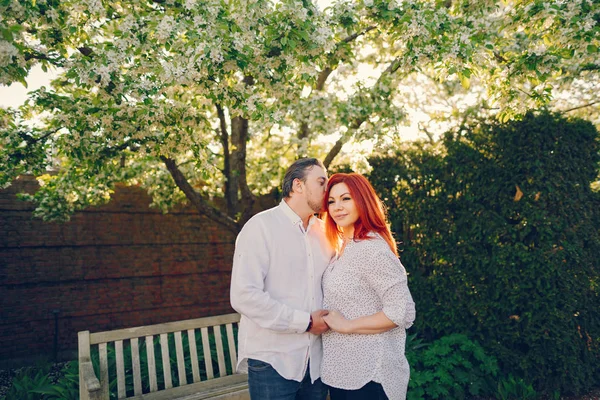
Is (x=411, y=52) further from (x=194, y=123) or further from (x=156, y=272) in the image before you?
(x=156, y=272)

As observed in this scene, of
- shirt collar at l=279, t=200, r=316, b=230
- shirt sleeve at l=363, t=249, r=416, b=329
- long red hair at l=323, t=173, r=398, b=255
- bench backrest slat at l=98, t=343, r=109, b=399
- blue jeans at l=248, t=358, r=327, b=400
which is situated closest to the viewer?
shirt sleeve at l=363, t=249, r=416, b=329

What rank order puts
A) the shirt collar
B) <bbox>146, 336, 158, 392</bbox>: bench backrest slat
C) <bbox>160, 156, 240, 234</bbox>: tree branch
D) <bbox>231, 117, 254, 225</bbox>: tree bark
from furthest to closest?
<bbox>231, 117, 254, 225</bbox>: tree bark, <bbox>160, 156, 240, 234</bbox>: tree branch, <bbox>146, 336, 158, 392</bbox>: bench backrest slat, the shirt collar

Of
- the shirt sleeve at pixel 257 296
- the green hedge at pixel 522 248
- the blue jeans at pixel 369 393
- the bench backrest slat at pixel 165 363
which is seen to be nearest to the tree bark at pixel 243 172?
the bench backrest slat at pixel 165 363

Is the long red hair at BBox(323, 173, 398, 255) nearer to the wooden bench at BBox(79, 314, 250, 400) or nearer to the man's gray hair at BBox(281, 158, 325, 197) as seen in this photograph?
the man's gray hair at BBox(281, 158, 325, 197)

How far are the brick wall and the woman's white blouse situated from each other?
20.2ft

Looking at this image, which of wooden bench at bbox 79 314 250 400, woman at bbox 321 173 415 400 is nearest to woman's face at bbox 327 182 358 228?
woman at bbox 321 173 415 400

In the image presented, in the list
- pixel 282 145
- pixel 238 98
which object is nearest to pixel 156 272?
pixel 282 145

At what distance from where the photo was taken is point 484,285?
5.11 m

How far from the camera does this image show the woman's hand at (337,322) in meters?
2.53

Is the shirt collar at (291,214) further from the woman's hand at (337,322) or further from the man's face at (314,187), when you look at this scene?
the woman's hand at (337,322)

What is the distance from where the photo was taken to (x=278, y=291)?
2.68 m

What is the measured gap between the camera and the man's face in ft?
9.41

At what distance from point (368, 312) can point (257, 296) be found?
648 millimetres

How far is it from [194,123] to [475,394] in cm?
428
